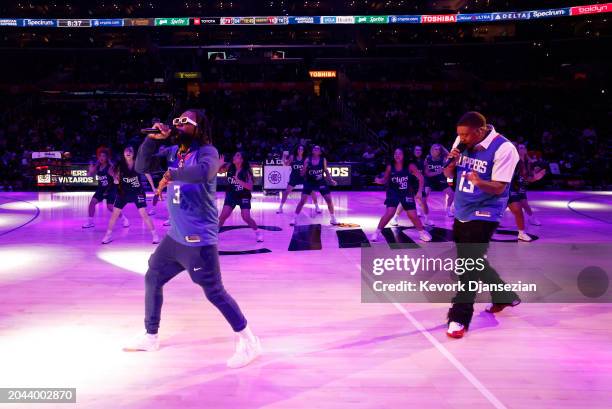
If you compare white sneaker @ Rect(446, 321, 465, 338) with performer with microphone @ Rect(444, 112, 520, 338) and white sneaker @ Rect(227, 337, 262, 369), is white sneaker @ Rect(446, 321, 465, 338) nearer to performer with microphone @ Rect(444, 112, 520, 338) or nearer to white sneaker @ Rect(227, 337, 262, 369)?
performer with microphone @ Rect(444, 112, 520, 338)

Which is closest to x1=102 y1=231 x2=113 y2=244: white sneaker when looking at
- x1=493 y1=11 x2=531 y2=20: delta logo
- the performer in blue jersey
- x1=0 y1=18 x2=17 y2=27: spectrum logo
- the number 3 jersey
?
the performer in blue jersey

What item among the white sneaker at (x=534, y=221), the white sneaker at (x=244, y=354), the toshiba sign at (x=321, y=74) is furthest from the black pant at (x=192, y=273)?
the toshiba sign at (x=321, y=74)

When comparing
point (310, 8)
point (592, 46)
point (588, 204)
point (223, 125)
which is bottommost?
point (588, 204)

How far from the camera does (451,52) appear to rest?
39.7m

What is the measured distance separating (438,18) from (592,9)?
28.4ft

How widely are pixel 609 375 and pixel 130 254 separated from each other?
24.1ft

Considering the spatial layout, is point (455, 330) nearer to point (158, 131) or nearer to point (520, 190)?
point (158, 131)

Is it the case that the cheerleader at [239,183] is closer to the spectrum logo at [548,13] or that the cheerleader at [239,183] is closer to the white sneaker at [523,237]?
the white sneaker at [523,237]

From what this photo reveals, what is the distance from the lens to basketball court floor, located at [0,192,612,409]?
4250 millimetres

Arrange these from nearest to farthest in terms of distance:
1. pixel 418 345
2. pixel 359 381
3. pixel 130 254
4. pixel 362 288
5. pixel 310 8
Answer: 1. pixel 359 381
2. pixel 418 345
3. pixel 362 288
4. pixel 130 254
5. pixel 310 8

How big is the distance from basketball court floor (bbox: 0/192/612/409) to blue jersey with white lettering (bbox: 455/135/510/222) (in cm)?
116

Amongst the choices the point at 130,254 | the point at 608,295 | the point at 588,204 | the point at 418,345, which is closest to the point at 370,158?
the point at 588,204

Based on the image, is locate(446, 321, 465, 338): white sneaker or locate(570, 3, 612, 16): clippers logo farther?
locate(570, 3, 612, 16): clippers logo

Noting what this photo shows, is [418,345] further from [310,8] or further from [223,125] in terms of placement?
[310,8]
